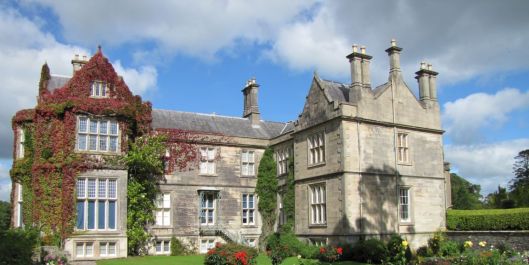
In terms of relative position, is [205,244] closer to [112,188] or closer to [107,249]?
[107,249]

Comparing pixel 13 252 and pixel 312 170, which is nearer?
pixel 13 252

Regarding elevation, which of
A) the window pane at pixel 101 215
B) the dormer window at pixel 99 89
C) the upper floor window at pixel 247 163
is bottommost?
the window pane at pixel 101 215

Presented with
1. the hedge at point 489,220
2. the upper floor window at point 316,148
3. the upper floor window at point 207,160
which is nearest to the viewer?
the hedge at point 489,220

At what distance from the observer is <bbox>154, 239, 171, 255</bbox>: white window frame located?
96.4 feet

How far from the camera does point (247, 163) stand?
33031 millimetres

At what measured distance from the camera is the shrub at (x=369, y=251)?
74.8 feet

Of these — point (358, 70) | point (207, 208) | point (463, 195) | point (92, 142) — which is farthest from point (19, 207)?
point (463, 195)

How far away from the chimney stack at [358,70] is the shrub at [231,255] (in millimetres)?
11670

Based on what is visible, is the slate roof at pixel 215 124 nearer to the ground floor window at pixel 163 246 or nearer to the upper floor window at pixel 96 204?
the upper floor window at pixel 96 204

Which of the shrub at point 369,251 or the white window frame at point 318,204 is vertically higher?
the white window frame at point 318,204

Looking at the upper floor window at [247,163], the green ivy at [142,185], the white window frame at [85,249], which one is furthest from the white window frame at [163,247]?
the upper floor window at [247,163]

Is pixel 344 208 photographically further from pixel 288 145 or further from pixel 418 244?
pixel 288 145

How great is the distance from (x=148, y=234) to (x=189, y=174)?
4.20 metres

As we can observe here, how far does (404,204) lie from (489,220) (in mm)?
4080
